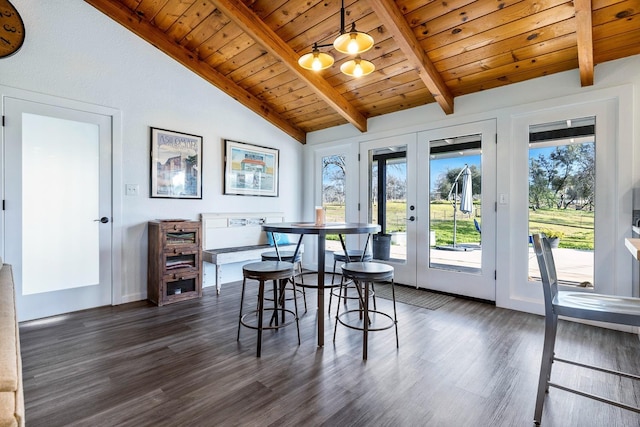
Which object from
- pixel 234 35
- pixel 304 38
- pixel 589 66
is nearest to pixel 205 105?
pixel 234 35

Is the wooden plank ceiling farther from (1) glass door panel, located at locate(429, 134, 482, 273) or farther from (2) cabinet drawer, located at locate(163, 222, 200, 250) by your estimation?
(2) cabinet drawer, located at locate(163, 222, 200, 250)

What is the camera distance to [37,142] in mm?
2955

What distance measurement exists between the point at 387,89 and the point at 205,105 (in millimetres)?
2297

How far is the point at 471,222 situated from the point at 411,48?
2004mm

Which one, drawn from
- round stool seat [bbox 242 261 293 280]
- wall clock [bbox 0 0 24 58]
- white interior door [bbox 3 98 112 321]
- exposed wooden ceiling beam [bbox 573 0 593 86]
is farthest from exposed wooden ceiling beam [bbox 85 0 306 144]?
exposed wooden ceiling beam [bbox 573 0 593 86]

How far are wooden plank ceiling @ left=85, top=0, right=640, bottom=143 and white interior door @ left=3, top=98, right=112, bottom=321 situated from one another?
1303 mm

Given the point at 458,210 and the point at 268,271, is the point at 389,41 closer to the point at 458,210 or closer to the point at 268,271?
the point at 458,210

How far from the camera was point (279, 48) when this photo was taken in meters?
3.30

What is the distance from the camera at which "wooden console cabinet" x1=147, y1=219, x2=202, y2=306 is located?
3361 millimetres

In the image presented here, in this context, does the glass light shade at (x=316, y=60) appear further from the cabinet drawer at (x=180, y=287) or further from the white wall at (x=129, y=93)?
the cabinet drawer at (x=180, y=287)

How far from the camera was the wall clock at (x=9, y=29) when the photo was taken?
2.71 meters

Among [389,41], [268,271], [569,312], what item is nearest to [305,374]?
[268,271]

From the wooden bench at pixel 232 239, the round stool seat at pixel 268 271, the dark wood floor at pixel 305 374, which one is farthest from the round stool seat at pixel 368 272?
the wooden bench at pixel 232 239

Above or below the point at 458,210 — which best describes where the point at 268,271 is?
below
